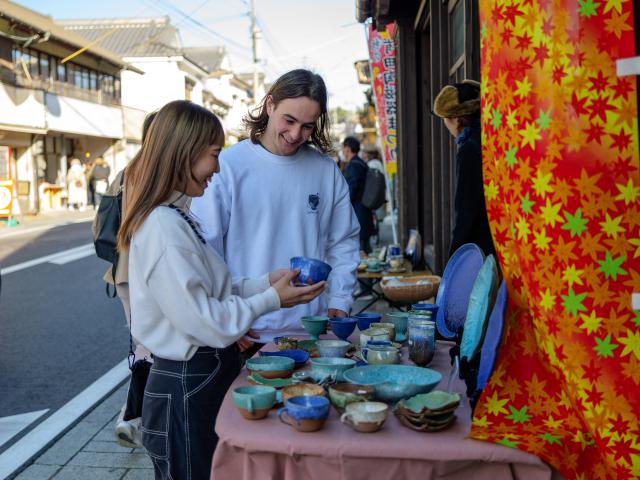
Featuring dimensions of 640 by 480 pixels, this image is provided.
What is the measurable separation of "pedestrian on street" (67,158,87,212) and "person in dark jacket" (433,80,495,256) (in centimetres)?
2754

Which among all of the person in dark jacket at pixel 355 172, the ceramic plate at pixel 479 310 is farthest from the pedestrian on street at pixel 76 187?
the ceramic plate at pixel 479 310

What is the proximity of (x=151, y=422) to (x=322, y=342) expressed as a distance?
708 mm

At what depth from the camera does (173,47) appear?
155ft

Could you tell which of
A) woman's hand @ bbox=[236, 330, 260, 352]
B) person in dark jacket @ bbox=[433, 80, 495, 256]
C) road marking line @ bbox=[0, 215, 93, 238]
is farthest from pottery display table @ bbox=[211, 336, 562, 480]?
road marking line @ bbox=[0, 215, 93, 238]

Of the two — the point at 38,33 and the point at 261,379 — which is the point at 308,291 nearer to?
the point at 261,379

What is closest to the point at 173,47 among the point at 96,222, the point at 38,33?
the point at 38,33

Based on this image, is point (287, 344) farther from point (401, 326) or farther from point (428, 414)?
point (428, 414)

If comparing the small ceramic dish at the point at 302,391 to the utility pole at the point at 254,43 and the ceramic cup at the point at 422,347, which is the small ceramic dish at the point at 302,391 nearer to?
the ceramic cup at the point at 422,347

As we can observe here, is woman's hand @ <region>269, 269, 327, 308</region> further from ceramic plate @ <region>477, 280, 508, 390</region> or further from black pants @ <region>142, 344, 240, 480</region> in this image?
ceramic plate @ <region>477, 280, 508, 390</region>

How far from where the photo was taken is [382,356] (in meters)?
2.54

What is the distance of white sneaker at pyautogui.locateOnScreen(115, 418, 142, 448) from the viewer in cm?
427

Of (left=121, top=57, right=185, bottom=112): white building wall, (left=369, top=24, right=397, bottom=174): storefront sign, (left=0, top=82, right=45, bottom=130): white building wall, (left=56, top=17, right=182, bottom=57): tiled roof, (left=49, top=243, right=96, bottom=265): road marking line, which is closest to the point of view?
(left=369, top=24, right=397, bottom=174): storefront sign

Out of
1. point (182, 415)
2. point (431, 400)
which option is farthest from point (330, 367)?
point (182, 415)

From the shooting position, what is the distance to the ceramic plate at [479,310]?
2.12m
